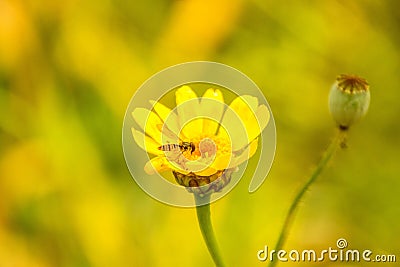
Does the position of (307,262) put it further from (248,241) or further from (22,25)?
(22,25)

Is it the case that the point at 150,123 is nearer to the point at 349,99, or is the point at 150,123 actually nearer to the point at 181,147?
the point at 181,147

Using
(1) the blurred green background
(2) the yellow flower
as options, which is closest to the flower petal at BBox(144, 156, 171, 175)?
(2) the yellow flower

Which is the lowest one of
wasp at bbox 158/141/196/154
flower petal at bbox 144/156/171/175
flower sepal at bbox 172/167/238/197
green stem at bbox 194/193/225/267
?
green stem at bbox 194/193/225/267

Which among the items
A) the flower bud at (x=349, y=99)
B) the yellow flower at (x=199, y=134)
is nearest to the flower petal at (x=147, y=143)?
the yellow flower at (x=199, y=134)

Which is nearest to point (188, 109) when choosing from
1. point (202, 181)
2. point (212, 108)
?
point (212, 108)

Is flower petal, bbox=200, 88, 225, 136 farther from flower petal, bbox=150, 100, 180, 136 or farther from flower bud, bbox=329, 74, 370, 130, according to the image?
flower bud, bbox=329, 74, 370, 130

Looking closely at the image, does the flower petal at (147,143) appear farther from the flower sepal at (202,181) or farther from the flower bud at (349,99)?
the flower bud at (349,99)
